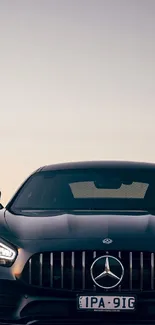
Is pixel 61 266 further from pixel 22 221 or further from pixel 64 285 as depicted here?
pixel 22 221

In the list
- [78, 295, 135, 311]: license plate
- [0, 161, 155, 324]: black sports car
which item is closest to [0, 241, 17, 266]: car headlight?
[0, 161, 155, 324]: black sports car

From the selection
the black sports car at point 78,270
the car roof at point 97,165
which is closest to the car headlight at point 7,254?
the black sports car at point 78,270

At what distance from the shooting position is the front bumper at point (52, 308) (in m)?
6.29

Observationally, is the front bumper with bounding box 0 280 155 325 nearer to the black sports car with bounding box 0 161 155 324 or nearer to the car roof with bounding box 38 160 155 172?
the black sports car with bounding box 0 161 155 324

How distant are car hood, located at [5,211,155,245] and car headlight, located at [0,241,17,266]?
143 millimetres

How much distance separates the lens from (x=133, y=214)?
24.5ft

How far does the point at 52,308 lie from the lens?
6.36 metres

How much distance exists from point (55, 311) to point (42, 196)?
240cm

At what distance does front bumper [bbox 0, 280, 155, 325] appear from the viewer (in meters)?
6.29

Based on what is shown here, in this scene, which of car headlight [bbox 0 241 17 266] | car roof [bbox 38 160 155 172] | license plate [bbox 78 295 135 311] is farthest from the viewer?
car roof [bbox 38 160 155 172]

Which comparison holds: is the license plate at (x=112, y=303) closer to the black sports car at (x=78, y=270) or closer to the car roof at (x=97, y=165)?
the black sports car at (x=78, y=270)

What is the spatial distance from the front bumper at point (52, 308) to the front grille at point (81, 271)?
0.22 feet

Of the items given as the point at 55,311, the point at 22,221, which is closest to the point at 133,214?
the point at 22,221

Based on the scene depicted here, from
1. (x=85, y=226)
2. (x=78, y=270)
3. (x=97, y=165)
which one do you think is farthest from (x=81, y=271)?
(x=97, y=165)
